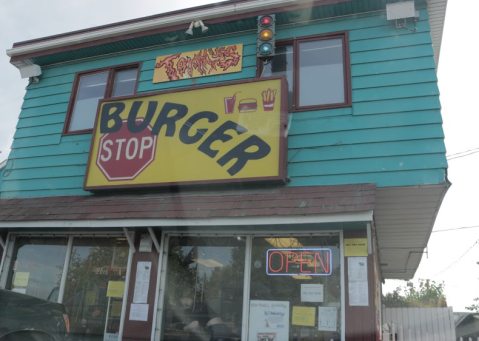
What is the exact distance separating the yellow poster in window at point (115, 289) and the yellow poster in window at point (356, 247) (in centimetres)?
345

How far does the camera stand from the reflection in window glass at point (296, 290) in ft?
18.2

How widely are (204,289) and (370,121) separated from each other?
3377mm

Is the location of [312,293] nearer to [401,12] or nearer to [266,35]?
[266,35]

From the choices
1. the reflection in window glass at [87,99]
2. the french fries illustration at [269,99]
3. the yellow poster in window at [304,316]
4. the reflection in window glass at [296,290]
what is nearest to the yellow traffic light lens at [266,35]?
the french fries illustration at [269,99]

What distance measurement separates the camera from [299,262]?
5855 millimetres

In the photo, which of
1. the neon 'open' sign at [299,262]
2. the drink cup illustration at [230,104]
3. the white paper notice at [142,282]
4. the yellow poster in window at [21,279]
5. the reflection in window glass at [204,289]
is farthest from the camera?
the yellow poster in window at [21,279]

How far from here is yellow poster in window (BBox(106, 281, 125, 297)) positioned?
264 inches

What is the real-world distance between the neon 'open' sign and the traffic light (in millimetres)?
3029

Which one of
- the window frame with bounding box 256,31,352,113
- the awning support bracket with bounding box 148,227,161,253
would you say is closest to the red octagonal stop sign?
the awning support bracket with bounding box 148,227,161,253

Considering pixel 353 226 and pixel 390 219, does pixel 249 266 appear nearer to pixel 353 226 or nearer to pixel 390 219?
pixel 353 226

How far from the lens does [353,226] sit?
18.5 ft

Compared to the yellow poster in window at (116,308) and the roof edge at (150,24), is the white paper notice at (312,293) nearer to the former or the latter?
the yellow poster in window at (116,308)

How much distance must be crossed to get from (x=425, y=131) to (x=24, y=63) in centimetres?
788

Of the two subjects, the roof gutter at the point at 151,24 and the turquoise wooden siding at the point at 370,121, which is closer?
the turquoise wooden siding at the point at 370,121
